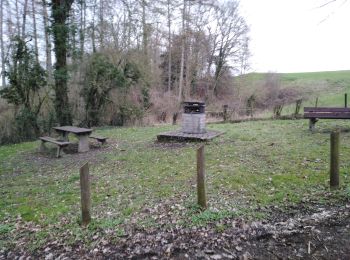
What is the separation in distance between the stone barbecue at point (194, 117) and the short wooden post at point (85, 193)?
227 inches

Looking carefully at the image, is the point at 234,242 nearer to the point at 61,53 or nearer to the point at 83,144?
the point at 83,144

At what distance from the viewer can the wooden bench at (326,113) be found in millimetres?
8741

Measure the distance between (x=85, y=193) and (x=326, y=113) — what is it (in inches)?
321

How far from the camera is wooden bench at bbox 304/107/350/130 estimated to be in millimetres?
8741

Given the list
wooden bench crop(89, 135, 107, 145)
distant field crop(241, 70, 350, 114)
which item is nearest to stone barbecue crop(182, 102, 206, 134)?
wooden bench crop(89, 135, 107, 145)

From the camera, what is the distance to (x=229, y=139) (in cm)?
880

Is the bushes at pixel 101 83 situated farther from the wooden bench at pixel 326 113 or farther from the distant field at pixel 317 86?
the distant field at pixel 317 86

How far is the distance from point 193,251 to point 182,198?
1.34 metres

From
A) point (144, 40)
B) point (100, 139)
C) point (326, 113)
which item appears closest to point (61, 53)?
point (100, 139)

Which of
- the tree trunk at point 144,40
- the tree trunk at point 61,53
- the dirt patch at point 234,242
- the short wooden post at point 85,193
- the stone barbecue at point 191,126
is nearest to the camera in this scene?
the dirt patch at point 234,242

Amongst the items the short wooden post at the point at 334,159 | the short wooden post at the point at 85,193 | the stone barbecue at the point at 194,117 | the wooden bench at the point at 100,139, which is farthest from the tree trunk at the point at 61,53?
the short wooden post at the point at 334,159

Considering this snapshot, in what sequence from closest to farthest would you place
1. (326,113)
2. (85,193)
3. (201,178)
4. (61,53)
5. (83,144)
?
(85,193), (201,178), (83,144), (326,113), (61,53)

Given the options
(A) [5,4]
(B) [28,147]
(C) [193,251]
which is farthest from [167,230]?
(A) [5,4]

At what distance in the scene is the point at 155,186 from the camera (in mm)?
4980
